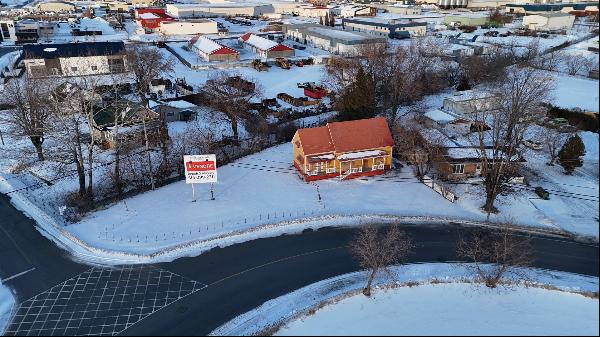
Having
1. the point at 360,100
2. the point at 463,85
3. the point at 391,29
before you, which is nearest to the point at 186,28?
the point at 391,29

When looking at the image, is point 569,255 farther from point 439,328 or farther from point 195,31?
point 195,31

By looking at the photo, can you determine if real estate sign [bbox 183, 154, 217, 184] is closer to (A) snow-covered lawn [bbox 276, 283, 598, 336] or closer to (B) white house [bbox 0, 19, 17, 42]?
(A) snow-covered lawn [bbox 276, 283, 598, 336]

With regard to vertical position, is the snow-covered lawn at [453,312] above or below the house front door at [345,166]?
below

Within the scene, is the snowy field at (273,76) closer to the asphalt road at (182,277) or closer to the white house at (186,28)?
the white house at (186,28)

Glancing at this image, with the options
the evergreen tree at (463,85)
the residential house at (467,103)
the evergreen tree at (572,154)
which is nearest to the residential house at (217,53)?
the evergreen tree at (463,85)

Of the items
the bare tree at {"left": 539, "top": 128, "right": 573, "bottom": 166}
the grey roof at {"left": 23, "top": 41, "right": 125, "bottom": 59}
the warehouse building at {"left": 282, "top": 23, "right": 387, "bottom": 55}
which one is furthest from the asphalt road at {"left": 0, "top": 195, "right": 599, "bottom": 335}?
the warehouse building at {"left": 282, "top": 23, "right": 387, "bottom": 55}

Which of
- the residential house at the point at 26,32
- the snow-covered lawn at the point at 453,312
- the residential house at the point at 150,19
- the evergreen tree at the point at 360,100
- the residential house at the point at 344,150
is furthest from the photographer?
the residential house at the point at 150,19
